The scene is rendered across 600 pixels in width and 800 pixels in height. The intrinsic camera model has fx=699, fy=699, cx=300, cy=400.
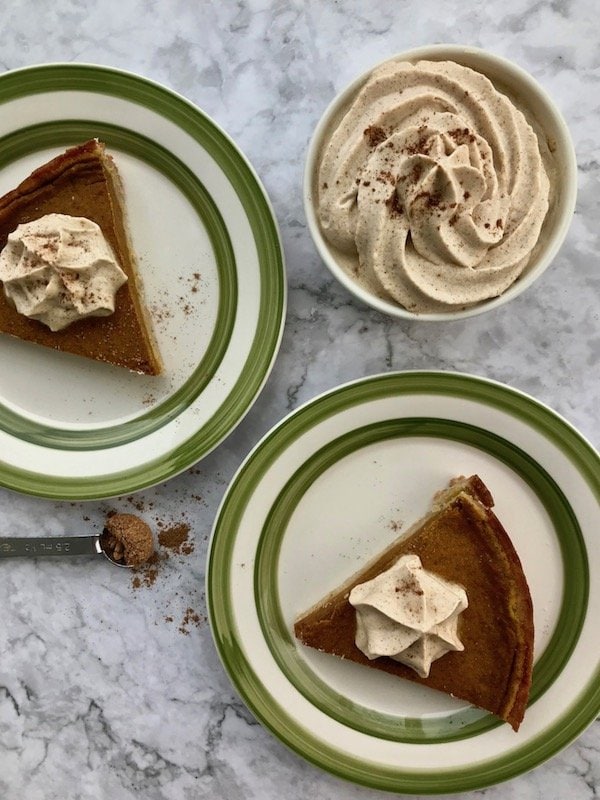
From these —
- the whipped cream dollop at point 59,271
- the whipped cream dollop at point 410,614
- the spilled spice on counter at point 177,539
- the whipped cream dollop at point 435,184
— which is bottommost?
the spilled spice on counter at point 177,539

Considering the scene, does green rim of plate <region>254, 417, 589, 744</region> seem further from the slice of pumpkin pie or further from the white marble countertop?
the white marble countertop

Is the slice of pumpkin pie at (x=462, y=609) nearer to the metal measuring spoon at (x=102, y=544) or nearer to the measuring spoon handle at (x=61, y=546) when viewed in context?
the metal measuring spoon at (x=102, y=544)

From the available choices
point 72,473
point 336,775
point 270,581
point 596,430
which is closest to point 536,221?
point 596,430

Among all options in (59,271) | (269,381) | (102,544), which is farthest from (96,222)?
(102,544)

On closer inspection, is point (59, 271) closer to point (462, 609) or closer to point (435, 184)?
point (435, 184)

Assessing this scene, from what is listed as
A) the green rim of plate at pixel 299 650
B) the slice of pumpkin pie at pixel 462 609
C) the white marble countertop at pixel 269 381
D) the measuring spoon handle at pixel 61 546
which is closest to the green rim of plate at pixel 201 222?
the white marble countertop at pixel 269 381

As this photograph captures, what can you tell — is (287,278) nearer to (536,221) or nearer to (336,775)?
(536,221)

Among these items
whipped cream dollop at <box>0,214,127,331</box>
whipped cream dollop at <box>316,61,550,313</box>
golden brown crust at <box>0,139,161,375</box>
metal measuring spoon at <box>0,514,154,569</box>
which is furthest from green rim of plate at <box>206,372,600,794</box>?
whipped cream dollop at <box>0,214,127,331</box>
